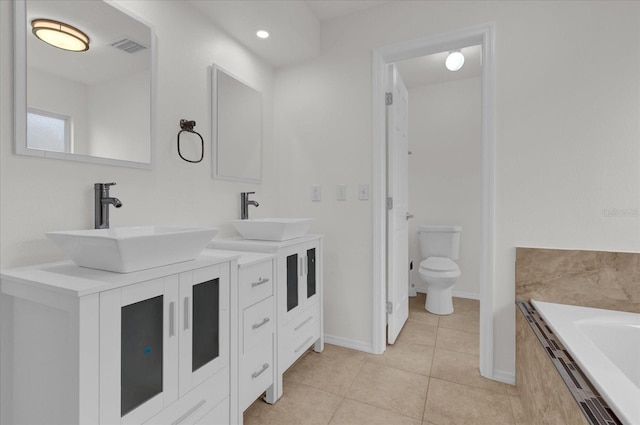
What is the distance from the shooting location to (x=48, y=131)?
46.1 inches

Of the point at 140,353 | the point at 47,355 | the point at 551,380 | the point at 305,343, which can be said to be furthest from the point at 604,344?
the point at 47,355

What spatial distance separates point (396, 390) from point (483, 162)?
4.74 feet

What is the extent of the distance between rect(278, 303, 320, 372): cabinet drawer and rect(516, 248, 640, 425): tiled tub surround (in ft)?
3.96

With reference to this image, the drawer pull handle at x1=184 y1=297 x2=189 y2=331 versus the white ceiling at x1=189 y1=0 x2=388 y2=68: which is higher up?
the white ceiling at x1=189 y1=0 x2=388 y2=68

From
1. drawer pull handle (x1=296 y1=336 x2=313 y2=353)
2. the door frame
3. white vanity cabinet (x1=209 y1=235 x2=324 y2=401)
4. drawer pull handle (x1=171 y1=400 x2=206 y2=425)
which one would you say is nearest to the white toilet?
the door frame

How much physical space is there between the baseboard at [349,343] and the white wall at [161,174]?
3.64 ft

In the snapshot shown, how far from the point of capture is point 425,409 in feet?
5.15

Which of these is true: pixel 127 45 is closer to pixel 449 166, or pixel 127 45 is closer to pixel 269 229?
pixel 269 229

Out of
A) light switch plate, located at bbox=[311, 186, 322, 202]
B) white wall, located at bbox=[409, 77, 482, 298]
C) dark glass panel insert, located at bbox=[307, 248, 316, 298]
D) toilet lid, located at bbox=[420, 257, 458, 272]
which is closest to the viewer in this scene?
dark glass panel insert, located at bbox=[307, 248, 316, 298]

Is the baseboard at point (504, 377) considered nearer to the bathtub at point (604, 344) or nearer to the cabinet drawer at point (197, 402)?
the bathtub at point (604, 344)

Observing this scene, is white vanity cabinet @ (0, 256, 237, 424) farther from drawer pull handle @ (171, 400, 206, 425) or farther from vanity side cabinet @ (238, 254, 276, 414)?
vanity side cabinet @ (238, 254, 276, 414)

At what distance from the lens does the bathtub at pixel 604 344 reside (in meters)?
0.91

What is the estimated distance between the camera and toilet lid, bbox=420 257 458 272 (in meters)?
2.84

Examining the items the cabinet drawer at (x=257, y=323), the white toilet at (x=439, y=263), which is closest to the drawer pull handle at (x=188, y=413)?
the cabinet drawer at (x=257, y=323)
